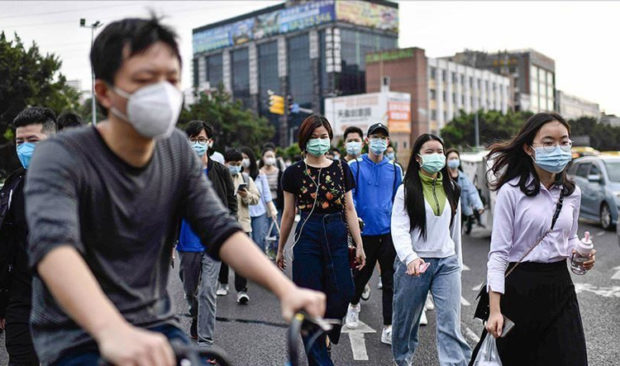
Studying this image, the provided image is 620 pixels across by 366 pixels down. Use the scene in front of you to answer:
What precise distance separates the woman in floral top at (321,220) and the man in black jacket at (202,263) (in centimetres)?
80

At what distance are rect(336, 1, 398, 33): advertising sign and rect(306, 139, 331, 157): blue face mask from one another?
102 metres

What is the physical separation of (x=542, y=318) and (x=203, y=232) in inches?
87.4

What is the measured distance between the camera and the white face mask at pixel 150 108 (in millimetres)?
1919

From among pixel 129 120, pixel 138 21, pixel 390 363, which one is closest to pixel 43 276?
pixel 129 120

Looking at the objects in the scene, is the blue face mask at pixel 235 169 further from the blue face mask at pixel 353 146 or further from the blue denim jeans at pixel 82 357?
the blue denim jeans at pixel 82 357

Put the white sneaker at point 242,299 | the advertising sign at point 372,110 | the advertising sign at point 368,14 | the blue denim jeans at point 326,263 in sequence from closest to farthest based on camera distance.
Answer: the blue denim jeans at point 326,263
the white sneaker at point 242,299
the advertising sign at point 372,110
the advertising sign at point 368,14

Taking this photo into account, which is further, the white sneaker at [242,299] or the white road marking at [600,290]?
the white road marking at [600,290]

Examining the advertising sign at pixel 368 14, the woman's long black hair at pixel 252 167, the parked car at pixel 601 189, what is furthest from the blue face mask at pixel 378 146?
the advertising sign at pixel 368 14

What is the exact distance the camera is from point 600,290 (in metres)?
9.33

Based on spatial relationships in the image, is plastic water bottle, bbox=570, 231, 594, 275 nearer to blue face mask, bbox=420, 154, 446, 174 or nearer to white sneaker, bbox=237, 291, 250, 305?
blue face mask, bbox=420, 154, 446, 174

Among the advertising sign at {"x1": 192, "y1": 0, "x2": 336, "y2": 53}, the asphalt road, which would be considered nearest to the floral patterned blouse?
the asphalt road

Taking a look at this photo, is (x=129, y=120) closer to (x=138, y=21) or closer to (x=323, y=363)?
(x=138, y=21)

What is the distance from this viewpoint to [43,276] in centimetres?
177

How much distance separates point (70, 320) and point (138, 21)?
2.79ft
